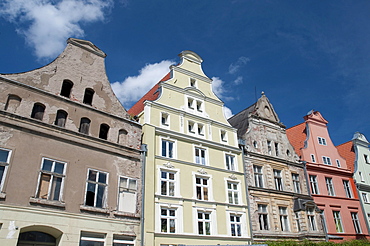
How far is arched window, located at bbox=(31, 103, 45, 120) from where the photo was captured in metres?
16.6

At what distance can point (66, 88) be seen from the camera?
734 inches

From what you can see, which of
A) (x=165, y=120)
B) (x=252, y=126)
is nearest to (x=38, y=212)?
(x=165, y=120)

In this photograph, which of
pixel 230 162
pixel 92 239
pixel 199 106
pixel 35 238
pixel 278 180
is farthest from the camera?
pixel 278 180

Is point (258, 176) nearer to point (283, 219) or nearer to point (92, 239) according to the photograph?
point (283, 219)

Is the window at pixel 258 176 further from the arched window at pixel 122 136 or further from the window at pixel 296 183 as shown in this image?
the arched window at pixel 122 136

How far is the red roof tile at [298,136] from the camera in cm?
3194

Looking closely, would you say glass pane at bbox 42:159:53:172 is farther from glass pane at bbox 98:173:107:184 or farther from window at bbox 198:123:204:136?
window at bbox 198:123:204:136

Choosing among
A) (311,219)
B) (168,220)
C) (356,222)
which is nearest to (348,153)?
(356,222)

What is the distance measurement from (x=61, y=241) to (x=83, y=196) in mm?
2377

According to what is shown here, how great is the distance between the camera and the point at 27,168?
593 inches

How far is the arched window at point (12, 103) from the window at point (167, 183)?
9.31 metres

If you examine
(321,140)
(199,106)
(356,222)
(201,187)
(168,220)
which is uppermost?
(321,140)

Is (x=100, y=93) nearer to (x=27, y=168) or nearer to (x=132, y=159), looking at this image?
(x=132, y=159)

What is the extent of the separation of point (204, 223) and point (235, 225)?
2688mm
